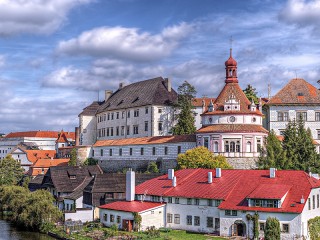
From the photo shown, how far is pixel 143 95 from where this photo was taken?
77688 mm

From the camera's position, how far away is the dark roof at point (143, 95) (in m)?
74.8

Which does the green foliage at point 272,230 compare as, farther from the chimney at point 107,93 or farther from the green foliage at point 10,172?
the chimney at point 107,93

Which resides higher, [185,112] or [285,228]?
[185,112]

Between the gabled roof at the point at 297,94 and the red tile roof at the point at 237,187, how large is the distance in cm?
2421

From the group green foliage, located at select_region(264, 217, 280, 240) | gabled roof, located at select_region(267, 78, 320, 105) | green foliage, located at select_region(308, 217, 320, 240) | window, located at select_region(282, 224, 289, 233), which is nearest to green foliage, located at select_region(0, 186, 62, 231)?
green foliage, located at select_region(264, 217, 280, 240)

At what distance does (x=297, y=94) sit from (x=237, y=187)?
96.9 feet

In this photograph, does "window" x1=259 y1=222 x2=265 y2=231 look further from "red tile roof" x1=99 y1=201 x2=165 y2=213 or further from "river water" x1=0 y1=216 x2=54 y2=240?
"river water" x1=0 y1=216 x2=54 y2=240

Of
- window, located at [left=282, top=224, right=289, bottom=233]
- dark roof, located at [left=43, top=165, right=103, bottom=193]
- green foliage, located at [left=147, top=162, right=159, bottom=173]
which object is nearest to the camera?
window, located at [left=282, top=224, right=289, bottom=233]

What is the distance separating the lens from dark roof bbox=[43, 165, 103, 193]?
193 feet

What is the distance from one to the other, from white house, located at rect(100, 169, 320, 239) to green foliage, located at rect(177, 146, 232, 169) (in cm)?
500

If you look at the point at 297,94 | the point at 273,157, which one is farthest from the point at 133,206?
the point at 297,94

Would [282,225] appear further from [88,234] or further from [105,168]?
[105,168]

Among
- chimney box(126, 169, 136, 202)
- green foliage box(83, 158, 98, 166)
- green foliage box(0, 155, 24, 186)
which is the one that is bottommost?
chimney box(126, 169, 136, 202)

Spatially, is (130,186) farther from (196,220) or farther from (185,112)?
(185,112)
